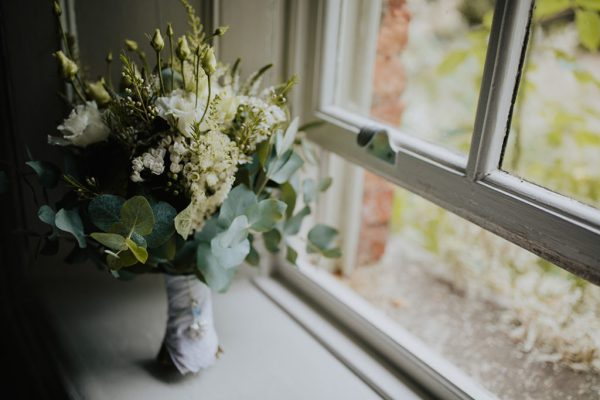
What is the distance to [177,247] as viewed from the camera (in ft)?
3.12

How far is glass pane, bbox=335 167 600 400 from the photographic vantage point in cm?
112

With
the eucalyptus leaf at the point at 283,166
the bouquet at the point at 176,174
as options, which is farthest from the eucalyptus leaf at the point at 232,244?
the eucalyptus leaf at the point at 283,166

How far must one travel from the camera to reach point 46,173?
92 centimetres

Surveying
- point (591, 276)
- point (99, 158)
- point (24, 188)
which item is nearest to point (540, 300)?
point (591, 276)

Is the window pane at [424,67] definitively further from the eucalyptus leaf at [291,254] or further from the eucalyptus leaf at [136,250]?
the eucalyptus leaf at [136,250]

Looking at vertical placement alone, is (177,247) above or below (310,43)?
below

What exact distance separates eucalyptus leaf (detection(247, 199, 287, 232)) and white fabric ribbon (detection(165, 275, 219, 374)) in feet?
0.56

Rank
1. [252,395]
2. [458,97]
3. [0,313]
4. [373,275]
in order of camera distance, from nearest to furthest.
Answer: [252,395]
[0,313]
[373,275]
[458,97]

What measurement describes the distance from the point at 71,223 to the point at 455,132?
1.05 m

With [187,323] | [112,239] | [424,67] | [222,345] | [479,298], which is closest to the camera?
[112,239]

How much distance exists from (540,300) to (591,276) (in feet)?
2.02

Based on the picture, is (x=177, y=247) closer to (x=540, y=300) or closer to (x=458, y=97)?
(x=540, y=300)

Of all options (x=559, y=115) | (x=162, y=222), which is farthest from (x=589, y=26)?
(x=162, y=222)

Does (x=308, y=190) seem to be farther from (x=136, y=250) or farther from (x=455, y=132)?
(x=455, y=132)
